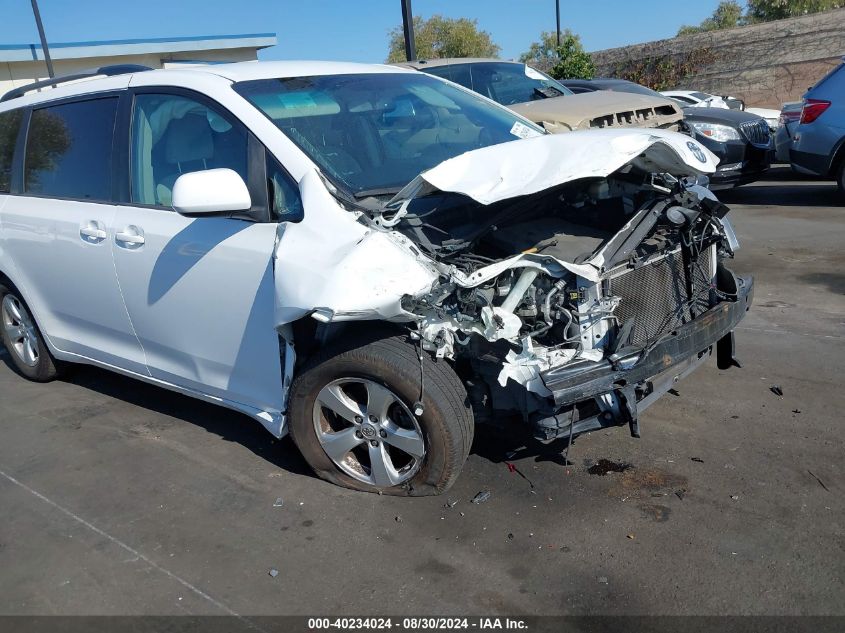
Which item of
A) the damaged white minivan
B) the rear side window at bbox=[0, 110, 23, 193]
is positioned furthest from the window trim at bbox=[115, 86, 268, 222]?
the rear side window at bbox=[0, 110, 23, 193]

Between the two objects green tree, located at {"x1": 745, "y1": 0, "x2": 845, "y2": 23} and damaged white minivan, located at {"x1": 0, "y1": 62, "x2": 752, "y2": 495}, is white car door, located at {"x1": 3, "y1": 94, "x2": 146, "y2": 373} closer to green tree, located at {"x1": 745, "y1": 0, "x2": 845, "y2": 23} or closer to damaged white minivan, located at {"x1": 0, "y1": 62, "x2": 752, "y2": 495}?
damaged white minivan, located at {"x1": 0, "y1": 62, "x2": 752, "y2": 495}

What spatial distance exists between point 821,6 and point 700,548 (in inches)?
1869

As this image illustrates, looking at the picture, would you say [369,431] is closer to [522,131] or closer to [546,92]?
[522,131]

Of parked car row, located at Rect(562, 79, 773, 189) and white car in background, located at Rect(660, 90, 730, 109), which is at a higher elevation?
white car in background, located at Rect(660, 90, 730, 109)

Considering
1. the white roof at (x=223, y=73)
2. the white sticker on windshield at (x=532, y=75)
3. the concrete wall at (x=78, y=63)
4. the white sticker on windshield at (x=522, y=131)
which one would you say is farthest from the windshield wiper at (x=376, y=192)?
the concrete wall at (x=78, y=63)

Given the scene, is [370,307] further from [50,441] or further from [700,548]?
[50,441]

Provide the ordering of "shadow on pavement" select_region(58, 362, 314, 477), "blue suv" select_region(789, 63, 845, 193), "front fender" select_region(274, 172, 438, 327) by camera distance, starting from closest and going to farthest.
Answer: "front fender" select_region(274, 172, 438, 327) < "shadow on pavement" select_region(58, 362, 314, 477) < "blue suv" select_region(789, 63, 845, 193)

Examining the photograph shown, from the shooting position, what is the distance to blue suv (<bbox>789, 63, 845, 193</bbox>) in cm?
961

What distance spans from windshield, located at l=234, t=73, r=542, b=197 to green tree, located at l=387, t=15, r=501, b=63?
42.6 meters

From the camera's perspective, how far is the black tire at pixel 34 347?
5543 millimetres

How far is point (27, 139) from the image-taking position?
209 inches

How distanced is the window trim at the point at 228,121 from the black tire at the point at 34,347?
1.58 m

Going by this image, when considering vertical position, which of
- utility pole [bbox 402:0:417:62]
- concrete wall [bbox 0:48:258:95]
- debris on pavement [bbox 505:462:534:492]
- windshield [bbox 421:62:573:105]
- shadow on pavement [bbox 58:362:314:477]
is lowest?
debris on pavement [bbox 505:462:534:492]

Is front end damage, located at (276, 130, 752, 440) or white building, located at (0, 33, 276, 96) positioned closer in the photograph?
front end damage, located at (276, 130, 752, 440)
